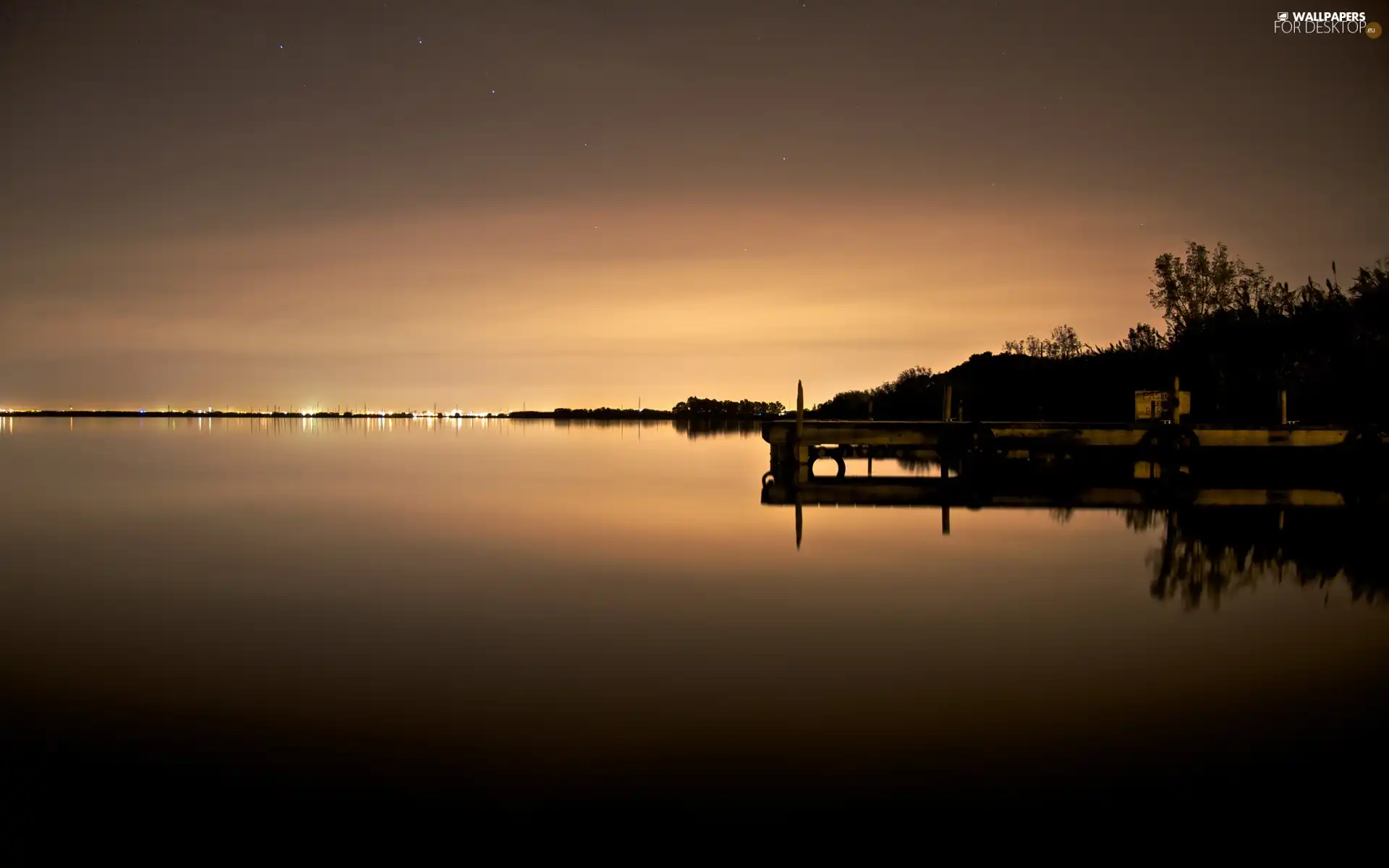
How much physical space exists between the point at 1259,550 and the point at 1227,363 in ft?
100.0

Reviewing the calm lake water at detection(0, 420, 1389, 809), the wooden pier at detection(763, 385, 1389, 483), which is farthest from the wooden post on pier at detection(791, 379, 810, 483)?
the calm lake water at detection(0, 420, 1389, 809)

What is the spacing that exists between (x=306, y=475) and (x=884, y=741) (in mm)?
35473

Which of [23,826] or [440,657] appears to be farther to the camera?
[440,657]

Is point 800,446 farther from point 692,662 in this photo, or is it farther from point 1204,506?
point 692,662

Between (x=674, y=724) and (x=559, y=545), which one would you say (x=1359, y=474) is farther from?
(x=674, y=724)

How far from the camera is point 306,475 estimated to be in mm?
37969

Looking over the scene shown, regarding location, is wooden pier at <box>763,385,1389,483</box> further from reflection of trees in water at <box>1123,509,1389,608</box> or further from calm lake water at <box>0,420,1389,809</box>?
calm lake water at <box>0,420,1389,809</box>

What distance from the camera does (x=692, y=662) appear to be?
9.42 meters

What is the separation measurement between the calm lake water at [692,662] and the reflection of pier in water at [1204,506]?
0.20 metres

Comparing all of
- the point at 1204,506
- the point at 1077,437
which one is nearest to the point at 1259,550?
the point at 1204,506

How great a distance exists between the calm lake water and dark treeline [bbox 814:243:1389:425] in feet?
59.3

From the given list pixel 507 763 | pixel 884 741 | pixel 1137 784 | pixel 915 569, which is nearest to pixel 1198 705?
pixel 1137 784

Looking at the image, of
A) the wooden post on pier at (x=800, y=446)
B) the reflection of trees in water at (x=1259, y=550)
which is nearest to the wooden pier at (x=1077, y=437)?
the wooden post on pier at (x=800, y=446)

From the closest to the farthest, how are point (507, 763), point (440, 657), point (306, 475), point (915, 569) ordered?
point (507, 763) → point (440, 657) → point (915, 569) → point (306, 475)
